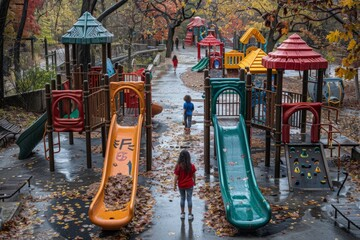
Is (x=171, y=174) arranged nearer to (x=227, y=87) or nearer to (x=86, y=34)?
(x=227, y=87)

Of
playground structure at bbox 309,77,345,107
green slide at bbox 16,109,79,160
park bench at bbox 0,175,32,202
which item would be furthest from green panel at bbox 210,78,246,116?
playground structure at bbox 309,77,345,107

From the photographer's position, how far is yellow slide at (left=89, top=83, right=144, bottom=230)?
1037 cm

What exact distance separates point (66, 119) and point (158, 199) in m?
4.11

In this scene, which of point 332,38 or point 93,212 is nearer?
point 332,38

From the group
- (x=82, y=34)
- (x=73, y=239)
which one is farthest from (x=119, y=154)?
(x=82, y=34)

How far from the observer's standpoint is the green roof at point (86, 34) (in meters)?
17.8

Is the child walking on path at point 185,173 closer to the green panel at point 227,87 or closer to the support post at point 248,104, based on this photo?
the support post at point 248,104

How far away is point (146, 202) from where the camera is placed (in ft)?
40.4

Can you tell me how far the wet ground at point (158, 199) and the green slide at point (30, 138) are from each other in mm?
298

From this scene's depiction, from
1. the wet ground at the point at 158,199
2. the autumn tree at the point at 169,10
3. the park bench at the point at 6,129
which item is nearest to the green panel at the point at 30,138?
the wet ground at the point at 158,199

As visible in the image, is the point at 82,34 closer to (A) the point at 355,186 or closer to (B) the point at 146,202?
(B) the point at 146,202

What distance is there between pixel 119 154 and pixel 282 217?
4567 mm

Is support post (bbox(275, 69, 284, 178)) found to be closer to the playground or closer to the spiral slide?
the playground

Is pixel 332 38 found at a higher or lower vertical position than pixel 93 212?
higher
